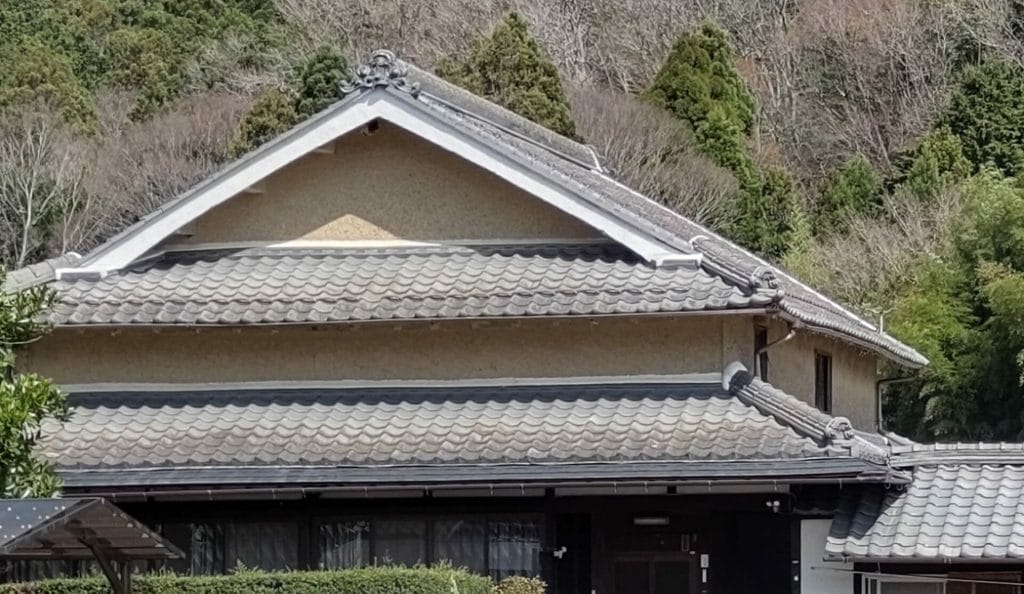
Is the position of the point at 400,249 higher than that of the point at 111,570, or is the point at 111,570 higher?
the point at 400,249

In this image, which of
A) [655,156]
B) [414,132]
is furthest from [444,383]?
[655,156]

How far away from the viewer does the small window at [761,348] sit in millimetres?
17344

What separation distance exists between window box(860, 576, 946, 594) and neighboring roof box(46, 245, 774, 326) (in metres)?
2.57

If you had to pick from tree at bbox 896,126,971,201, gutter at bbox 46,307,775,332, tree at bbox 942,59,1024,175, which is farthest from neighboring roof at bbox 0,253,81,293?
tree at bbox 942,59,1024,175

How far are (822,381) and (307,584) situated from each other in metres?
8.81

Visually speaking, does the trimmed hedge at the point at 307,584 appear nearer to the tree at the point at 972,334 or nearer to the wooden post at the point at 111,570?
the wooden post at the point at 111,570

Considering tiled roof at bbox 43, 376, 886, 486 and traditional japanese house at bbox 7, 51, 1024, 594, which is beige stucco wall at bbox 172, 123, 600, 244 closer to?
traditional japanese house at bbox 7, 51, 1024, 594

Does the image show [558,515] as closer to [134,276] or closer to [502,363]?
[502,363]

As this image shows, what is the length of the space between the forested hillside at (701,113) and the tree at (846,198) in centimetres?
9

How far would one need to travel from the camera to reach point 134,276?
1758 centimetres

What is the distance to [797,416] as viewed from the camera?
15664 mm

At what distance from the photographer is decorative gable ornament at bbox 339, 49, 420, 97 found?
1711 centimetres

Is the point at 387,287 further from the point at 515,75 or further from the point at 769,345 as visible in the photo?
the point at 515,75

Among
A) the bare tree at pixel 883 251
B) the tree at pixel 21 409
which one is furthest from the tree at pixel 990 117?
the tree at pixel 21 409
